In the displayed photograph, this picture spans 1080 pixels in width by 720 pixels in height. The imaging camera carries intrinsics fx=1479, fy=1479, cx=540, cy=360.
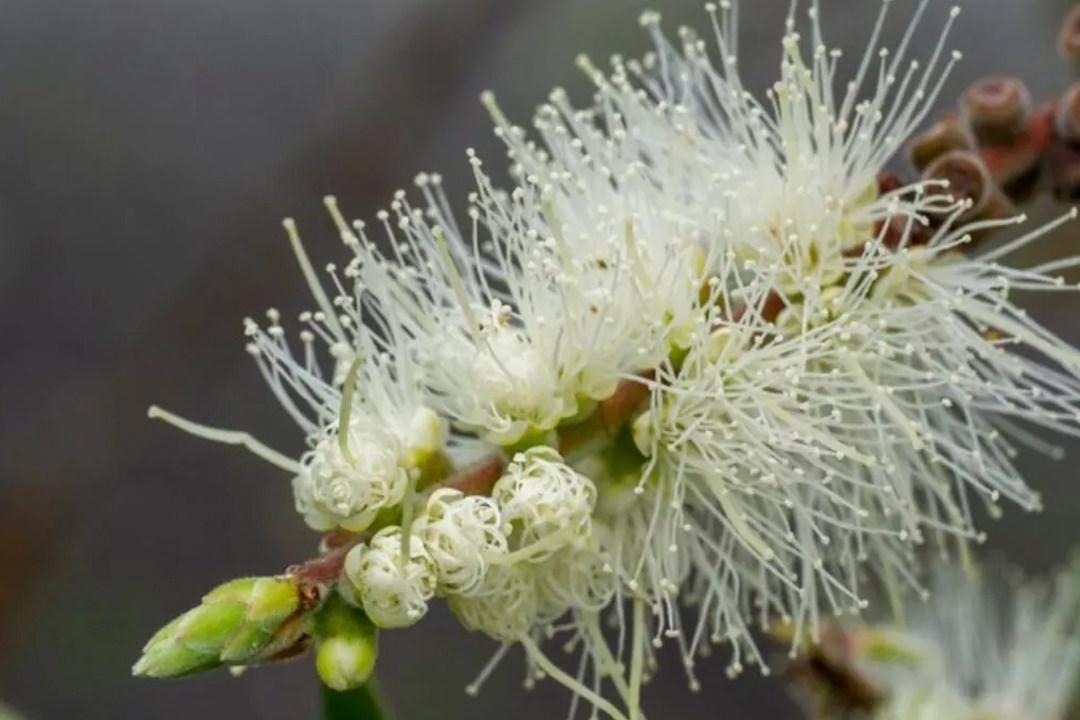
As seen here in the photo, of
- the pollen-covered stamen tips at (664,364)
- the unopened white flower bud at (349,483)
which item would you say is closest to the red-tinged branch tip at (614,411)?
the pollen-covered stamen tips at (664,364)

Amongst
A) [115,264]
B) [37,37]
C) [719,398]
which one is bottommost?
[719,398]

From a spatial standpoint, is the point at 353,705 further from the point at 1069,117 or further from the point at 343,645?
the point at 1069,117

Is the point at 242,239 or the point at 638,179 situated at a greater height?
the point at 242,239

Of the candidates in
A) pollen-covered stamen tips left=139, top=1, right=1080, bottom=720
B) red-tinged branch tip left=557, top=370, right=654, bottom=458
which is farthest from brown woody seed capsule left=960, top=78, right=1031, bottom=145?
red-tinged branch tip left=557, top=370, right=654, bottom=458

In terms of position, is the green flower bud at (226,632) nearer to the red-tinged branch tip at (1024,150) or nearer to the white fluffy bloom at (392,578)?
the white fluffy bloom at (392,578)

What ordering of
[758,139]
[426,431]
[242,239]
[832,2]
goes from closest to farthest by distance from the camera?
1. [426,431]
2. [758,139]
3. [832,2]
4. [242,239]

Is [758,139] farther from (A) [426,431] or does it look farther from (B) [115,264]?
(B) [115,264]

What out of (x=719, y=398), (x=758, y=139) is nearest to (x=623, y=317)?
(x=719, y=398)
